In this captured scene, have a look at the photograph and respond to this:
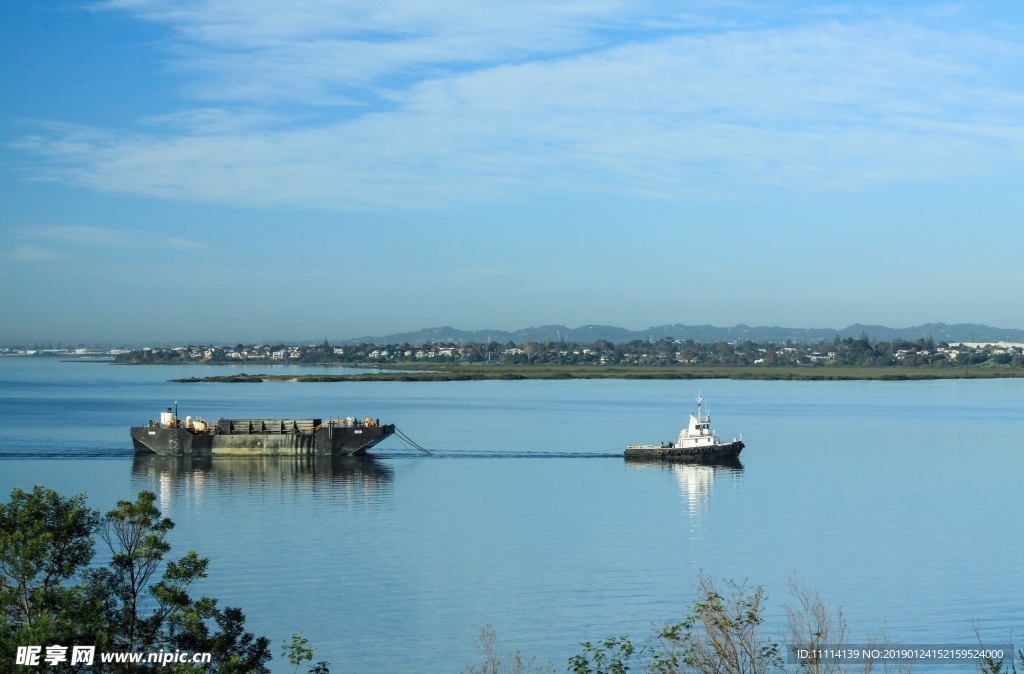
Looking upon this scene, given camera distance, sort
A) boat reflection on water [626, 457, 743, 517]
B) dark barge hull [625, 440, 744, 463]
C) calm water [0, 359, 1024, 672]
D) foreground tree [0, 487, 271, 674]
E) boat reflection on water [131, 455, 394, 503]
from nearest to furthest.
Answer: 1. foreground tree [0, 487, 271, 674]
2. calm water [0, 359, 1024, 672]
3. boat reflection on water [626, 457, 743, 517]
4. boat reflection on water [131, 455, 394, 503]
5. dark barge hull [625, 440, 744, 463]

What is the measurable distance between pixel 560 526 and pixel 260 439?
2807cm

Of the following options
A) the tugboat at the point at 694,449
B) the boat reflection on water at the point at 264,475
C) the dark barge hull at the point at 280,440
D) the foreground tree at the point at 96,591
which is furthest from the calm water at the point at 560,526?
the foreground tree at the point at 96,591

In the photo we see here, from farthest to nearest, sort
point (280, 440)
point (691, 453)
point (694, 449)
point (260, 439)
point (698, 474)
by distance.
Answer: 1. point (280, 440)
2. point (260, 439)
3. point (691, 453)
4. point (694, 449)
5. point (698, 474)

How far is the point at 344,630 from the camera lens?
1000 inches

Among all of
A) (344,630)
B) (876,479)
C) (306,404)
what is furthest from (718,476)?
(306,404)

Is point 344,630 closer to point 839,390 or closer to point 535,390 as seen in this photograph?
point 535,390

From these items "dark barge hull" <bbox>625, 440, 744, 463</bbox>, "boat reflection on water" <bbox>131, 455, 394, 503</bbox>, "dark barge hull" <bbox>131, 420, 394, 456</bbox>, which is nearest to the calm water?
"boat reflection on water" <bbox>131, 455, 394, 503</bbox>

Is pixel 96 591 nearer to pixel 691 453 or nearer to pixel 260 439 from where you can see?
pixel 691 453

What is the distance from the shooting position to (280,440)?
62.5 m

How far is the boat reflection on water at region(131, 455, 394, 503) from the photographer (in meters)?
50.5

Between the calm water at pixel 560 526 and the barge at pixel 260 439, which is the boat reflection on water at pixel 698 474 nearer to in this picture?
the calm water at pixel 560 526

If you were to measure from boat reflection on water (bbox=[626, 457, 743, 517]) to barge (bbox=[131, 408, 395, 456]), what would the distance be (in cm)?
1471

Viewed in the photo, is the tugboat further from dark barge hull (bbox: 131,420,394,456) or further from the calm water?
dark barge hull (bbox: 131,420,394,456)

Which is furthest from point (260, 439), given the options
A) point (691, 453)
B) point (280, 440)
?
point (691, 453)
